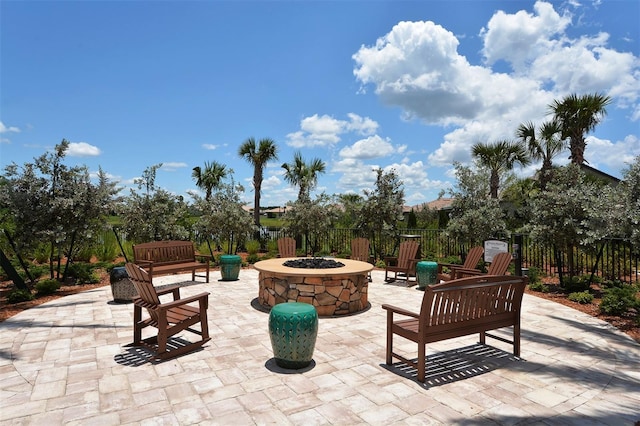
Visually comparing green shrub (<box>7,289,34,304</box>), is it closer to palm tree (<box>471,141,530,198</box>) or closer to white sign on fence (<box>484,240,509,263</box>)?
white sign on fence (<box>484,240,509,263</box>)

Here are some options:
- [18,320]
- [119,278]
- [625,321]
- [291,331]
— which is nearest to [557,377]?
[291,331]

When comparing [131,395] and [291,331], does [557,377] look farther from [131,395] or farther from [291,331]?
[131,395]

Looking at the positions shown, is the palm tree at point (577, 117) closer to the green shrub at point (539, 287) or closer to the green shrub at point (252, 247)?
the green shrub at point (539, 287)

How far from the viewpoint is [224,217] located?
12578mm

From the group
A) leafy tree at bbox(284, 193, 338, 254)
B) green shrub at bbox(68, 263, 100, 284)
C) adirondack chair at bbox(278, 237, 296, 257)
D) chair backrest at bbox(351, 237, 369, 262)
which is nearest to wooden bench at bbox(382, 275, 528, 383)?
chair backrest at bbox(351, 237, 369, 262)

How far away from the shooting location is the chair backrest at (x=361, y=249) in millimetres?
9711

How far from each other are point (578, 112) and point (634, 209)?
10835mm

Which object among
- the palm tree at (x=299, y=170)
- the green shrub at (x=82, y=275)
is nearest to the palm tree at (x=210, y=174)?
the palm tree at (x=299, y=170)

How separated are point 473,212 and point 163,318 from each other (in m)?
8.68

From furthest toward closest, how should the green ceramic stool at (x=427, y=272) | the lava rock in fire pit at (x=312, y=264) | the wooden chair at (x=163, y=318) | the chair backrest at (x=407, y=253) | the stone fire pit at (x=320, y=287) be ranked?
the chair backrest at (x=407, y=253) < the green ceramic stool at (x=427, y=272) < the lava rock in fire pit at (x=312, y=264) < the stone fire pit at (x=320, y=287) < the wooden chair at (x=163, y=318)

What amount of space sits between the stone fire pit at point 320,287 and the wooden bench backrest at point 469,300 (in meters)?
2.43

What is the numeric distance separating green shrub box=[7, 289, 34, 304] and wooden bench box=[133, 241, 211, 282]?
192cm

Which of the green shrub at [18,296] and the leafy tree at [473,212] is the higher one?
the leafy tree at [473,212]

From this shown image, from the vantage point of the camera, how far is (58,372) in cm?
384
